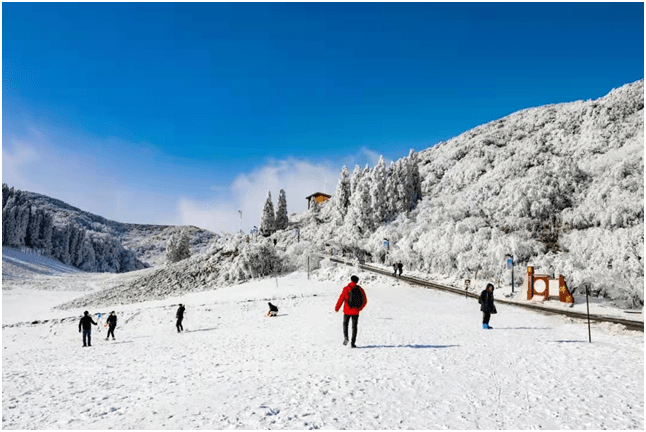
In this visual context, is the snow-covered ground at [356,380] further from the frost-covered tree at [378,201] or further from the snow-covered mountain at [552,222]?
the frost-covered tree at [378,201]

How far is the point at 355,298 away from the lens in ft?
35.0

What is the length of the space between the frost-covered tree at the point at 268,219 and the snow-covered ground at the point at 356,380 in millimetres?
70073

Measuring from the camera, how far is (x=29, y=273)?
284 ft

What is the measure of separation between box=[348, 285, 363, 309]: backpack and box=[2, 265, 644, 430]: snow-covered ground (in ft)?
4.27

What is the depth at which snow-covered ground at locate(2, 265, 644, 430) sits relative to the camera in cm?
578

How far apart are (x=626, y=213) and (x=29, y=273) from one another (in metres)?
113

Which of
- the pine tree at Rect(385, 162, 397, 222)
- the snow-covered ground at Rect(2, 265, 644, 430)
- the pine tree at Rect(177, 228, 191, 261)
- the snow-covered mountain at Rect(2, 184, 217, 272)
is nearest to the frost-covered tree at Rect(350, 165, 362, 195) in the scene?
the pine tree at Rect(385, 162, 397, 222)

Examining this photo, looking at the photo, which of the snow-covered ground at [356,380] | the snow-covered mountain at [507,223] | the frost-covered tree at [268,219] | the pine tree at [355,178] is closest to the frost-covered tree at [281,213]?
the frost-covered tree at [268,219]

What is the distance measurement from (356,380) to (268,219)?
265 ft

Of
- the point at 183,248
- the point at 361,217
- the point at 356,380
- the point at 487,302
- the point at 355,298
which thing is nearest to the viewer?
the point at 356,380

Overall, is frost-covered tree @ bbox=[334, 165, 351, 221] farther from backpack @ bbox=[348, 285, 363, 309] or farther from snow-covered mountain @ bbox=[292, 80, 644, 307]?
backpack @ bbox=[348, 285, 363, 309]

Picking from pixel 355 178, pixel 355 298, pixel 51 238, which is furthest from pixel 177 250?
pixel 355 298

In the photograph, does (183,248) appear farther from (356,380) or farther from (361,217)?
(356,380)

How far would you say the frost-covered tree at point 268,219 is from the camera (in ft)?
285
